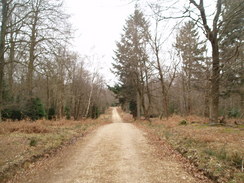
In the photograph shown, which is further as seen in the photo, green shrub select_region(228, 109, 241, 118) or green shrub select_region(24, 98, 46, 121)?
green shrub select_region(228, 109, 241, 118)

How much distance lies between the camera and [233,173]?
13.4 feet

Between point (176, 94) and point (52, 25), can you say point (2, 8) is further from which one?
point (176, 94)

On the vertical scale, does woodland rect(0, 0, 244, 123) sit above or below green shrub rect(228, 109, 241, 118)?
above

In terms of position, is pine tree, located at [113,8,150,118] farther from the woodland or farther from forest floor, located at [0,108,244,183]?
forest floor, located at [0,108,244,183]

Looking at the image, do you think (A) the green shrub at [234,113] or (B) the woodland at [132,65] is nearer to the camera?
(B) the woodland at [132,65]

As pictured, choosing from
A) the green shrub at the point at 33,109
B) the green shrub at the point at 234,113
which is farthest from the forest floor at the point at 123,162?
the green shrub at the point at 234,113

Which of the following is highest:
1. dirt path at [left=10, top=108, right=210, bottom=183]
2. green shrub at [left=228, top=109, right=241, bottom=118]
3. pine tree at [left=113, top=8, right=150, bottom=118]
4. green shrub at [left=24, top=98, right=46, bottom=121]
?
pine tree at [left=113, top=8, right=150, bottom=118]

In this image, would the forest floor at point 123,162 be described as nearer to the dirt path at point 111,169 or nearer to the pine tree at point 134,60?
the dirt path at point 111,169

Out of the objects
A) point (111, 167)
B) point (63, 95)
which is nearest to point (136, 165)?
point (111, 167)

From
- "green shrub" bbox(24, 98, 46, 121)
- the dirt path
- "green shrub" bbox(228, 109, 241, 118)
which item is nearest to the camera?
the dirt path

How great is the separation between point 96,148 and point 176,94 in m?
26.5

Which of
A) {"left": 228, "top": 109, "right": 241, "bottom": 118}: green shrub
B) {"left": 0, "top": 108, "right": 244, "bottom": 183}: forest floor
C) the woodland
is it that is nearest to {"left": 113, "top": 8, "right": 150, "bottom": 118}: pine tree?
the woodland

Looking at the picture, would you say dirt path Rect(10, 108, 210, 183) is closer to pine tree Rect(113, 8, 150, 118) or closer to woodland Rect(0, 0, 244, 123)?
woodland Rect(0, 0, 244, 123)

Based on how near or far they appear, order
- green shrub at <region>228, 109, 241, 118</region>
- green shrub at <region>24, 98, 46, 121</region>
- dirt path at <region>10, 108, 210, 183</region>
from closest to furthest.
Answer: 1. dirt path at <region>10, 108, 210, 183</region>
2. green shrub at <region>24, 98, 46, 121</region>
3. green shrub at <region>228, 109, 241, 118</region>
